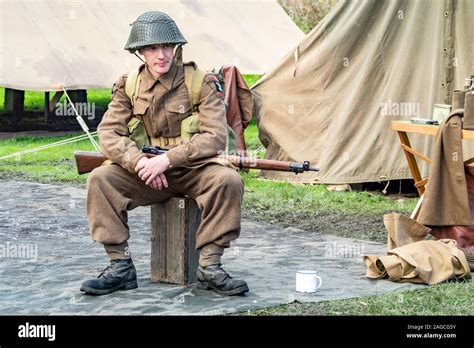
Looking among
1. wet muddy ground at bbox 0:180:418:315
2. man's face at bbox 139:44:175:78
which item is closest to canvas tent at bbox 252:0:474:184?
wet muddy ground at bbox 0:180:418:315

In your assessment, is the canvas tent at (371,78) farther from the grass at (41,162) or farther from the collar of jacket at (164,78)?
the collar of jacket at (164,78)

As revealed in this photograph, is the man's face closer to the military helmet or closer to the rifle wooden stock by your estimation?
the military helmet

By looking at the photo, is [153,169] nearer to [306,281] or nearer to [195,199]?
[195,199]

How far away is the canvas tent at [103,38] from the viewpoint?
1366 cm

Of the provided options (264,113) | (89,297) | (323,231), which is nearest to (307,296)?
(89,297)

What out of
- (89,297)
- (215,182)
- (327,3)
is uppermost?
(327,3)

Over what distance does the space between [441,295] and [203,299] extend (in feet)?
4.15

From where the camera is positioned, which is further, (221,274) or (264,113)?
(264,113)

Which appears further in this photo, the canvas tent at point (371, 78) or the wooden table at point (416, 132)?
the canvas tent at point (371, 78)

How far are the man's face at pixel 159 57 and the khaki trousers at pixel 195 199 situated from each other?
0.55 m

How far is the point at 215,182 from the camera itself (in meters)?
6.08

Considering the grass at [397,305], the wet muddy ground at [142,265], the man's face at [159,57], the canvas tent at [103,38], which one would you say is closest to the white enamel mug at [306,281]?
the wet muddy ground at [142,265]

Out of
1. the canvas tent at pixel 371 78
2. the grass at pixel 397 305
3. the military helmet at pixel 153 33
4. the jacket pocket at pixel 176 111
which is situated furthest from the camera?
the canvas tent at pixel 371 78

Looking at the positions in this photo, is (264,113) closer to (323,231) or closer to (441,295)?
(323,231)
